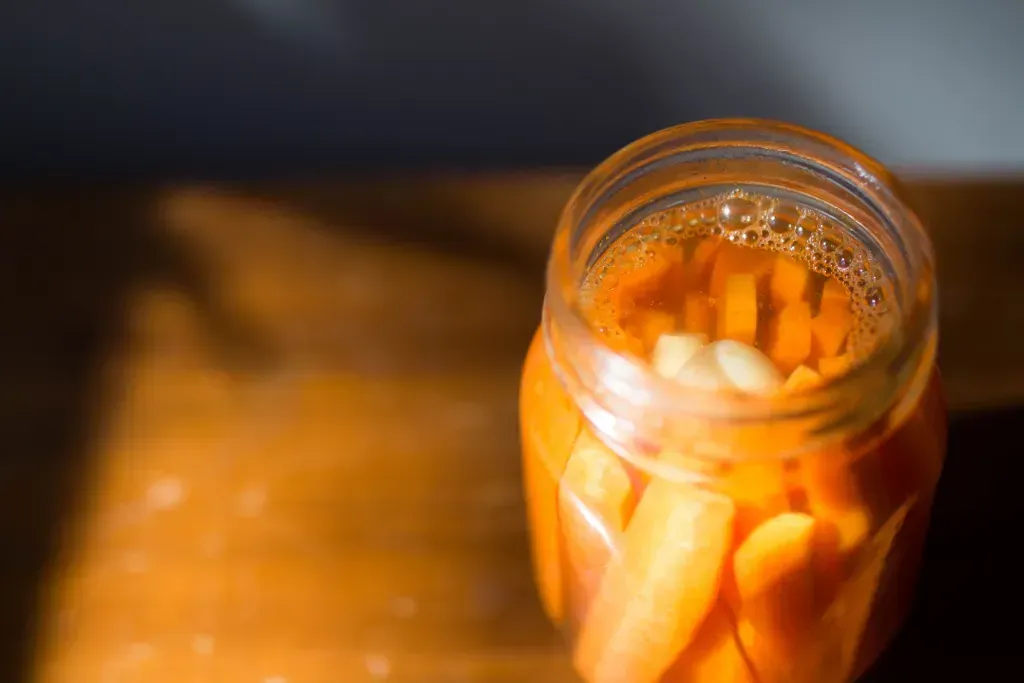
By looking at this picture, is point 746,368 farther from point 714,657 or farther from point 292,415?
point 292,415

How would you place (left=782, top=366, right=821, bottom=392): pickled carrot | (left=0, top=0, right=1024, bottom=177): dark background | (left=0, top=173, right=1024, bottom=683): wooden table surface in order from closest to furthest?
(left=782, top=366, right=821, bottom=392): pickled carrot → (left=0, top=173, right=1024, bottom=683): wooden table surface → (left=0, top=0, right=1024, bottom=177): dark background

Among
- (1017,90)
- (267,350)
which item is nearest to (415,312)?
(267,350)

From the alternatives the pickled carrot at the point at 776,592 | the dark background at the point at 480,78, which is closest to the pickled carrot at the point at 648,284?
the pickled carrot at the point at 776,592

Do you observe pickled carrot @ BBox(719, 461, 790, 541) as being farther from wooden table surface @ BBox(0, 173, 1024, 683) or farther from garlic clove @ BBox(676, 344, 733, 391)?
wooden table surface @ BBox(0, 173, 1024, 683)

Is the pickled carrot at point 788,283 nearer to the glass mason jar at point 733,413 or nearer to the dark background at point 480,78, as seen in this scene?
the glass mason jar at point 733,413

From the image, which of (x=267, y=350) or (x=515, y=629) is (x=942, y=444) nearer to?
(x=515, y=629)

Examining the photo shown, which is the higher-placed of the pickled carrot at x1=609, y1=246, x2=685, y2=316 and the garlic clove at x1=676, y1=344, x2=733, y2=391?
the garlic clove at x1=676, y1=344, x2=733, y2=391

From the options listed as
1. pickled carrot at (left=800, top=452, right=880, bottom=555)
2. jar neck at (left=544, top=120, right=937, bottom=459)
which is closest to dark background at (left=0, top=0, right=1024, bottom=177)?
jar neck at (left=544, top=120, right=937, bottom=459)
